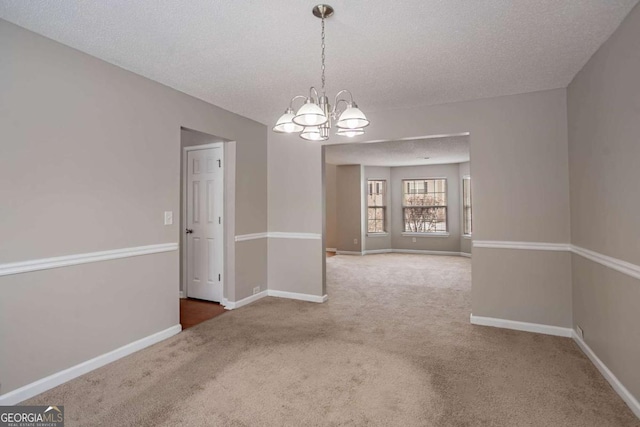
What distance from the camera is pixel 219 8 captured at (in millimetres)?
2057

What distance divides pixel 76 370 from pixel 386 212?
8.08 meters

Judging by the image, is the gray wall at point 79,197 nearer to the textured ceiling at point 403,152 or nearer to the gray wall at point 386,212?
the textured ceiling at point 403,152

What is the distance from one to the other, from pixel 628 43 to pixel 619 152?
2.25 ft

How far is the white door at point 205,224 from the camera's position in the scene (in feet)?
14.6

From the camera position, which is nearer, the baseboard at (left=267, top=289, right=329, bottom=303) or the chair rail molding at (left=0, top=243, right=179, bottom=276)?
the chair rail molding at (left=0, top=243, right=179, bottom=276)

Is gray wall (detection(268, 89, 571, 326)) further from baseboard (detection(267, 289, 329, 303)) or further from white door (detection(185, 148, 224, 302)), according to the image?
white door (detection(185, 148, 224, 302))

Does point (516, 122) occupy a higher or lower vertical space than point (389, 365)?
higher

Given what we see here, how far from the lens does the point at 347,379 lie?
8.18 feet

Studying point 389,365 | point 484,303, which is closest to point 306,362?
point 389,365

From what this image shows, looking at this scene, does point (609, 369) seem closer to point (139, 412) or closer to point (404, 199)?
point (139, 412)

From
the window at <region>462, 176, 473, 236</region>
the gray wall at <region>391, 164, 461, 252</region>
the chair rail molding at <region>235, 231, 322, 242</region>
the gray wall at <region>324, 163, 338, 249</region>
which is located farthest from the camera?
the gray wall at <region>324, 163, 338, 249</region>

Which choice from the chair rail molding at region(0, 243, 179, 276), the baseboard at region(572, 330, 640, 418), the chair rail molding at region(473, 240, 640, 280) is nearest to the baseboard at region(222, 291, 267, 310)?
the chair rail molding at region(0, 243, 179, 276)

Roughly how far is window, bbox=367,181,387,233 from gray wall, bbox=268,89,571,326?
5.50 m

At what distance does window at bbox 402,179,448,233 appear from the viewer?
30.2ft
